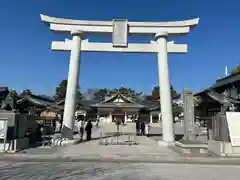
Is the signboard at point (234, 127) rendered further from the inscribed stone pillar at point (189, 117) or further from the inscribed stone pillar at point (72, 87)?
the inscribed stone pillar at point (72, 87)

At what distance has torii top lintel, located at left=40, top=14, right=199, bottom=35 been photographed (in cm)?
1756

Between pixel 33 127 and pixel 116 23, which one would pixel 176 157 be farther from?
pixel 33 127

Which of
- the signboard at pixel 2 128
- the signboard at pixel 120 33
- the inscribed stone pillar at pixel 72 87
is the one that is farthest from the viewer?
the signboard at pixel 120 33

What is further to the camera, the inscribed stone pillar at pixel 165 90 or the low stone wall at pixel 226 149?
the inscribed stone pillar at pixel 165 90

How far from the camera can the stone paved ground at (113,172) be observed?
743 centimetres

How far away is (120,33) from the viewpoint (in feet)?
57.3

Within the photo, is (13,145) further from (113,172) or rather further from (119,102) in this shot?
(119,102)

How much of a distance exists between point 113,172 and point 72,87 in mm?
9629

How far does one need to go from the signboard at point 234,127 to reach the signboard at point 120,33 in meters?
8.28

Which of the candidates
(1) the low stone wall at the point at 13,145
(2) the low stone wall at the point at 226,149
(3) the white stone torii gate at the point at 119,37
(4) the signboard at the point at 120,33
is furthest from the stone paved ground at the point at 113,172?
(4) the signboard at the point at 120,33

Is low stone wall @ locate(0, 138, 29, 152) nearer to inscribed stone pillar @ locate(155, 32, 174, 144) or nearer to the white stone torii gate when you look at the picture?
the white stone torii gate

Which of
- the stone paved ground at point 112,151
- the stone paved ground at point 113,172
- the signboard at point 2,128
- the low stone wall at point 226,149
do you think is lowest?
the stone paved ground at point 113,172

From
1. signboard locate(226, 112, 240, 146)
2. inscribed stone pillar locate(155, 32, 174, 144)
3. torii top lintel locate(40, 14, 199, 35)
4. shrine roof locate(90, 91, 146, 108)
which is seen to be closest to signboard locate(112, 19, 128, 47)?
torii top lintel locate(40, 14, 199, 35)

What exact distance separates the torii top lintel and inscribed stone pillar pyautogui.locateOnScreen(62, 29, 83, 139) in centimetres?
59
